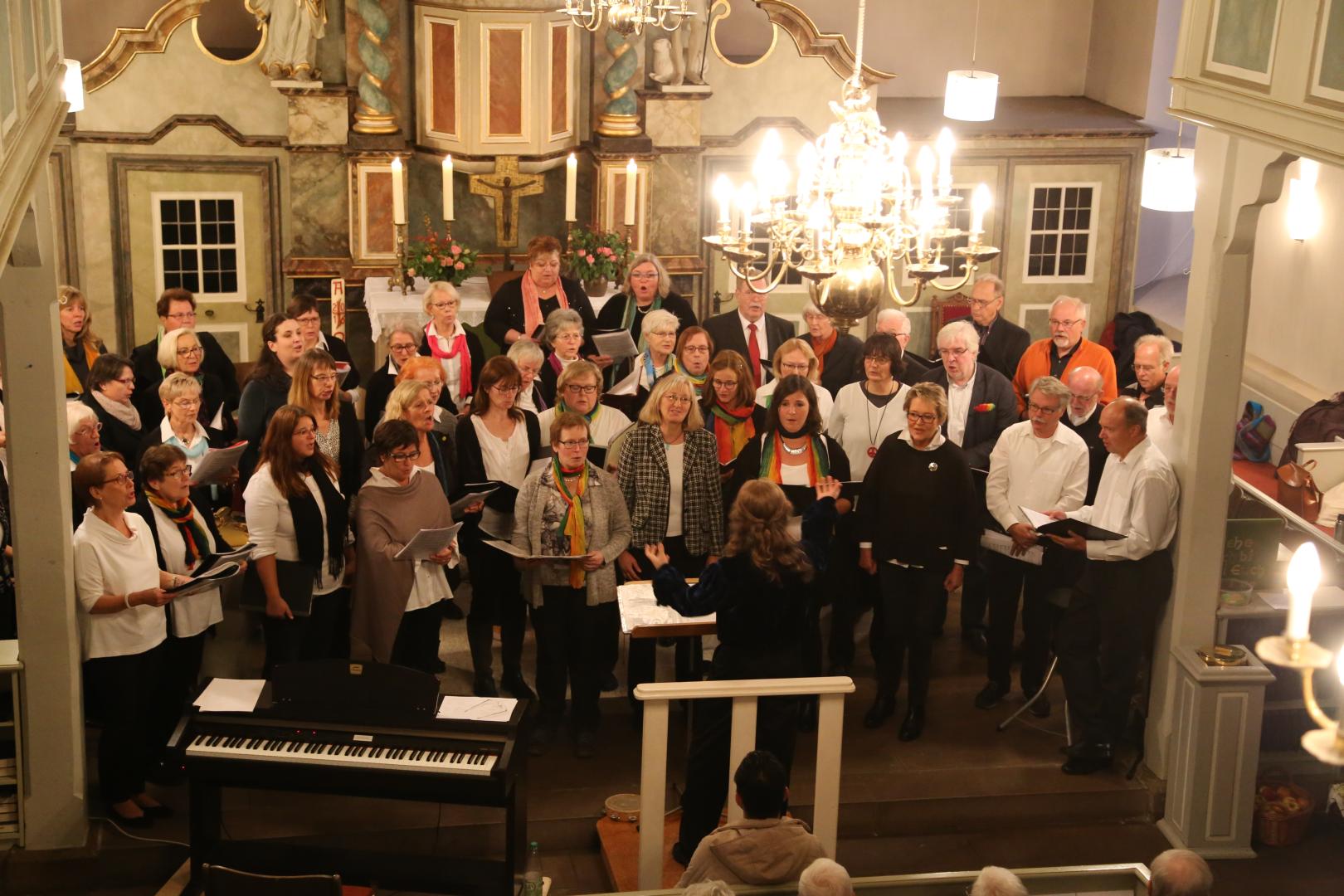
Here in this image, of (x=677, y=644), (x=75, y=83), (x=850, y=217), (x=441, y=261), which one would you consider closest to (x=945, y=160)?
(x=850, y=217)

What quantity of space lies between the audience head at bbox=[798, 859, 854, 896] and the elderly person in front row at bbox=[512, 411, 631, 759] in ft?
7.43

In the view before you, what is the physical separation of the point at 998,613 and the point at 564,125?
19.8ft

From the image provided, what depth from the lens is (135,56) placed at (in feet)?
36.7

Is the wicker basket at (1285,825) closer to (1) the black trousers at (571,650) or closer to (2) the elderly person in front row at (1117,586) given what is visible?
(2) the elderly person in front row at (1117,586)

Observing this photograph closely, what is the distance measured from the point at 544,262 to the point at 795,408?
272cm

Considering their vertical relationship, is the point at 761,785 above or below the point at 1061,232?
below

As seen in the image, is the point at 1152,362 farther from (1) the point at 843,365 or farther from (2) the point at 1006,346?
(1) the point at 843,365

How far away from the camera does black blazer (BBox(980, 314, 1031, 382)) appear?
9.02 meters

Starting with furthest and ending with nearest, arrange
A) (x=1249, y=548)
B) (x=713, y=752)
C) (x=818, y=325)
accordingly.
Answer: (x=818, y=325) → (x=1249, y=548) → (x=713, y=752)

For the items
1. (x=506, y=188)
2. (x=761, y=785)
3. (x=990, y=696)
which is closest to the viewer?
(x=761, y=785)

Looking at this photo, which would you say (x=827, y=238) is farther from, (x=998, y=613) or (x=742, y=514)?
(x=998, y=613)

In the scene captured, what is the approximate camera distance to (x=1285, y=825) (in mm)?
6461

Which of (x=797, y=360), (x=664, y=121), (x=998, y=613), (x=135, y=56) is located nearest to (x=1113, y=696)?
(x=998, y=613)

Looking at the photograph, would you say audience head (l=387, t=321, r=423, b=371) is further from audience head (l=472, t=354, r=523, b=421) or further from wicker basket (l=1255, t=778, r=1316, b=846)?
wicker basket (l=1255, t=778, r=1316, b=846)
